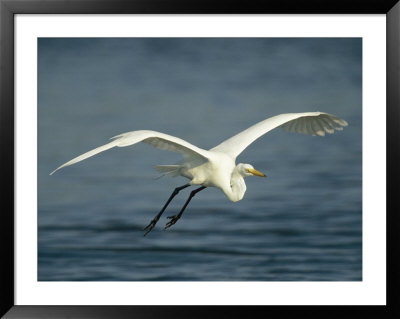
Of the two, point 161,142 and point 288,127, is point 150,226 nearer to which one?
point 161,142

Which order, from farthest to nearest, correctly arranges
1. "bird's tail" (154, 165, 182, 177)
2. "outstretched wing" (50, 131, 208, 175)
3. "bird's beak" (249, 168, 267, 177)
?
1. "bird's tail" (154, 165, 182, 177)
2. "bird's beak" (249, 168, 267, 177)
3. "outstretched wing" (50, 131, 208, 175)

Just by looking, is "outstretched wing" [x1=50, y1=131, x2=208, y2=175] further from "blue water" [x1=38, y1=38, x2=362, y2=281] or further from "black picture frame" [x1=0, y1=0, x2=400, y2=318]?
"black picture frame" [x1=0, y1=0, x2=400, y2=318]

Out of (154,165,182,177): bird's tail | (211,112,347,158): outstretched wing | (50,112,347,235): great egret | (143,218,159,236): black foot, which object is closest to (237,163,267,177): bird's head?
(50,112,347,235): great egret

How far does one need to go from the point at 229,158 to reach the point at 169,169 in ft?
1.12

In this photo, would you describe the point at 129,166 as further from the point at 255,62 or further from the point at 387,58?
the point at 387,58

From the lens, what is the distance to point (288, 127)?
14.9ft

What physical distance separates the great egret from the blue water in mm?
52

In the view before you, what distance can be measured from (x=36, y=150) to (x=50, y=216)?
335 millimetres

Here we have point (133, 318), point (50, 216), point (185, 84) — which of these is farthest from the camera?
point (185, 84)

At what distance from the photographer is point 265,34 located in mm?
3980

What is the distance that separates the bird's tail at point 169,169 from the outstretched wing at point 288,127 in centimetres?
21

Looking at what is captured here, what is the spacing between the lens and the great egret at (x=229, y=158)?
425 centimetres

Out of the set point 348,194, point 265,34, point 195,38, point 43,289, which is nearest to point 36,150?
point 43,289

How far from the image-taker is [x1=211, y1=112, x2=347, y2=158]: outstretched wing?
425 centimetres
